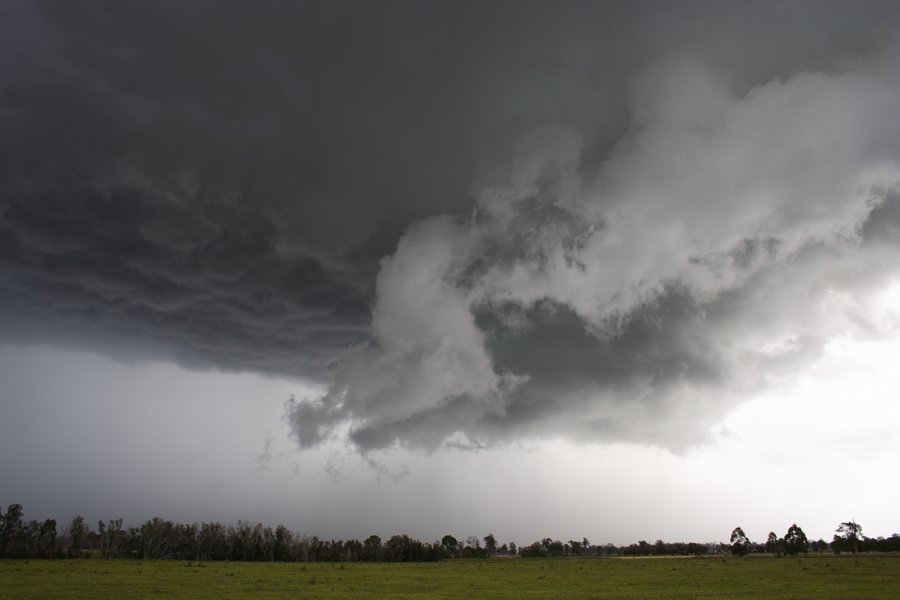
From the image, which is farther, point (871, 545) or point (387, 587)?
point (871, 545)

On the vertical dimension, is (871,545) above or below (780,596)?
below

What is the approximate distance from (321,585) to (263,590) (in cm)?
877

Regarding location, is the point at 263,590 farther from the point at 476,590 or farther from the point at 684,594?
the point at 684,594

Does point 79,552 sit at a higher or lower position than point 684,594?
lower

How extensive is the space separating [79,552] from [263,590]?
190649 mm

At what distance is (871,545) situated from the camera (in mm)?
198375

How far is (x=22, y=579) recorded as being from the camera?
193ft

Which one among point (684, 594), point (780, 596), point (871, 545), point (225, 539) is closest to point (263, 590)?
point (684, 594)

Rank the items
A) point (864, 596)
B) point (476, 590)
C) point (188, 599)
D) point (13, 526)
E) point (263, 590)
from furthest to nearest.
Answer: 1. point (13, 526)
2. point (476, 590)
3. point (263, 590)
4. point (864, 596)
5. point (188, 599)

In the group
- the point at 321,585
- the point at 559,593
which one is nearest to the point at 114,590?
the point at 321,585

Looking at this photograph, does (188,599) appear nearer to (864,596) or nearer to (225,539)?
(864,596)

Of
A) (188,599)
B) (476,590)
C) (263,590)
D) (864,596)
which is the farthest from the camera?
(476,590)

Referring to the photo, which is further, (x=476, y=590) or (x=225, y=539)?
(x=225, y=539)

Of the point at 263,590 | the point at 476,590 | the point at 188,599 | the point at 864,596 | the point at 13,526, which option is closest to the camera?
the point at 188,599
